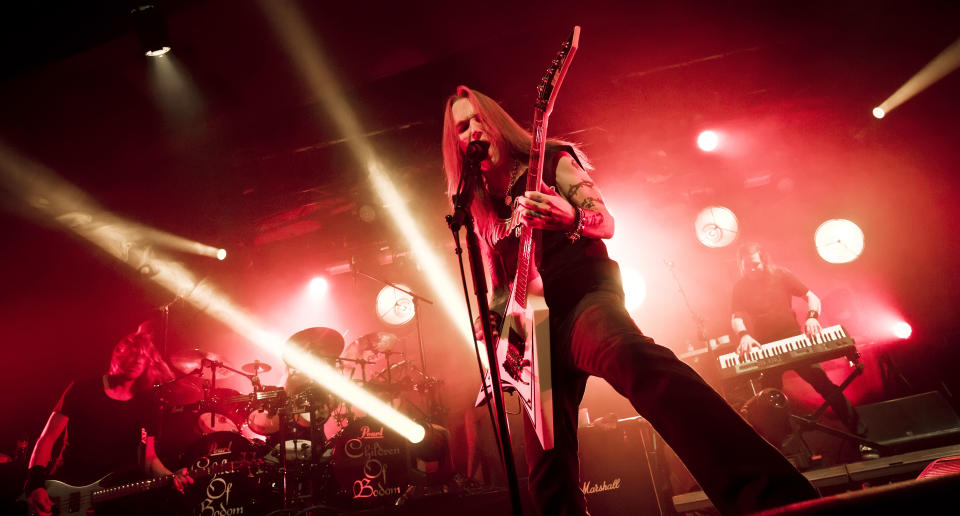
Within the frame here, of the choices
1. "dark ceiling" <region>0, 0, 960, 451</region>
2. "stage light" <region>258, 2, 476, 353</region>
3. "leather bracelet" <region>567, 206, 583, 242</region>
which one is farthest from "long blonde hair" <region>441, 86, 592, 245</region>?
"dark ceiling" <region>0, 0, 960, 451</region>

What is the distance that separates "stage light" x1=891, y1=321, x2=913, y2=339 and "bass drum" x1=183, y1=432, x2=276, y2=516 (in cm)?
910

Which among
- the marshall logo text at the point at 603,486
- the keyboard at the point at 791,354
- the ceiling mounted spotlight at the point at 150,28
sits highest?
the ceiling mounted spotlight at the point at 150,28

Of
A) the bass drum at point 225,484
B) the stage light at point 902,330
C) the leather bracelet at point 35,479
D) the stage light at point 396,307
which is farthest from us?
the stage light at point 396,307

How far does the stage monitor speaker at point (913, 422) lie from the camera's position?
4680 millimetres

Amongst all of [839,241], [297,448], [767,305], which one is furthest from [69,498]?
[839,241]

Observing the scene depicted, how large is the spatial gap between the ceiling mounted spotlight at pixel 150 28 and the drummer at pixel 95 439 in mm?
4544

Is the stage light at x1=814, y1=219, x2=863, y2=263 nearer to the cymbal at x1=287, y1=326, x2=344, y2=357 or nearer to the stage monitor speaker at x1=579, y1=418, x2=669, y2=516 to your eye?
the stage monitor speaker at x1=579, y1=418, x2=669, y2=516

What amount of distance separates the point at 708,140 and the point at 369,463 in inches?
273

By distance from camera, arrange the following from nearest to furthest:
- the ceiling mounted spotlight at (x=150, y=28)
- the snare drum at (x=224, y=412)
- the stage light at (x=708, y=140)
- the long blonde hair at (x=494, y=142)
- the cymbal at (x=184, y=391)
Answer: the long blonde hair at (x=494, y=142)
the ceiling mounted spotlight at (x=150, y=28)
the snare drum at (x=224, y=412)
the cymbal at (x=184, y=391)
the stage light at (x=708, y=140)

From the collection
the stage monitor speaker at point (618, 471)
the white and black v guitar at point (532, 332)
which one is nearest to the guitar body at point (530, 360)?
the white and black v guitar at point (532, 332)

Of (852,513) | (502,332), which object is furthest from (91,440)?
(852,513)

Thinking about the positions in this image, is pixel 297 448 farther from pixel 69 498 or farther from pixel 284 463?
pixel 69 498

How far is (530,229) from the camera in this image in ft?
6.85

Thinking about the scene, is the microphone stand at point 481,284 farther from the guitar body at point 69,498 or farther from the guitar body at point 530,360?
the guitar body at point 69,498
